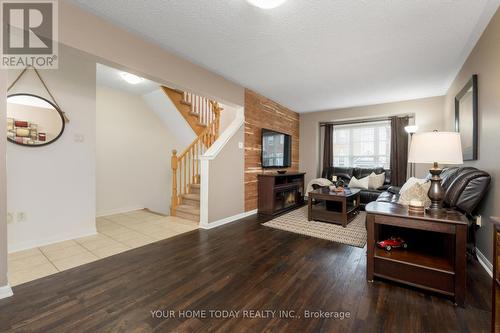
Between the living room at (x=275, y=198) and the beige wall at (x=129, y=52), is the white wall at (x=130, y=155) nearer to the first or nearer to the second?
the living room at (x=275, y=198)

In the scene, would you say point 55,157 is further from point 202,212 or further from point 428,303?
point 428,303

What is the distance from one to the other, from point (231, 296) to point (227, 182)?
2177mm

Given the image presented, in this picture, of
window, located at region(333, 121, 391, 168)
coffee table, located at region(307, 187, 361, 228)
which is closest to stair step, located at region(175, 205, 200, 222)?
coffee table, located at region(307, 187, 361, 228)

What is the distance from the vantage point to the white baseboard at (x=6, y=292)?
1.60 metres

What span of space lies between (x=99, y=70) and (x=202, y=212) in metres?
2.73

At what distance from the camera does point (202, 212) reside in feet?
11.1

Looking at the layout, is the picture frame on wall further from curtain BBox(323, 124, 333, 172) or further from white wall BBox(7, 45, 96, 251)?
white wall BBox(7, 45, 96, 251)

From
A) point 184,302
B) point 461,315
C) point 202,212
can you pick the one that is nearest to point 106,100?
point 202,212

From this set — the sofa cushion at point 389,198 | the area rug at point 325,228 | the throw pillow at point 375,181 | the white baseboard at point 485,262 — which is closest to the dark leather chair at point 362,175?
the throw pillow at point 375,181

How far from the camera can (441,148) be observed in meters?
1.71

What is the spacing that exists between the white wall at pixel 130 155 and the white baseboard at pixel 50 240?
108 centimetres

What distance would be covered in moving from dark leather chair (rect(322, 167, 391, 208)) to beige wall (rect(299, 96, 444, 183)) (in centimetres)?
48

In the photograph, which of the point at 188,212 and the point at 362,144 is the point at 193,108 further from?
the point at 362,144

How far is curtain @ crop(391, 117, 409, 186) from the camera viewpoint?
4781mm
